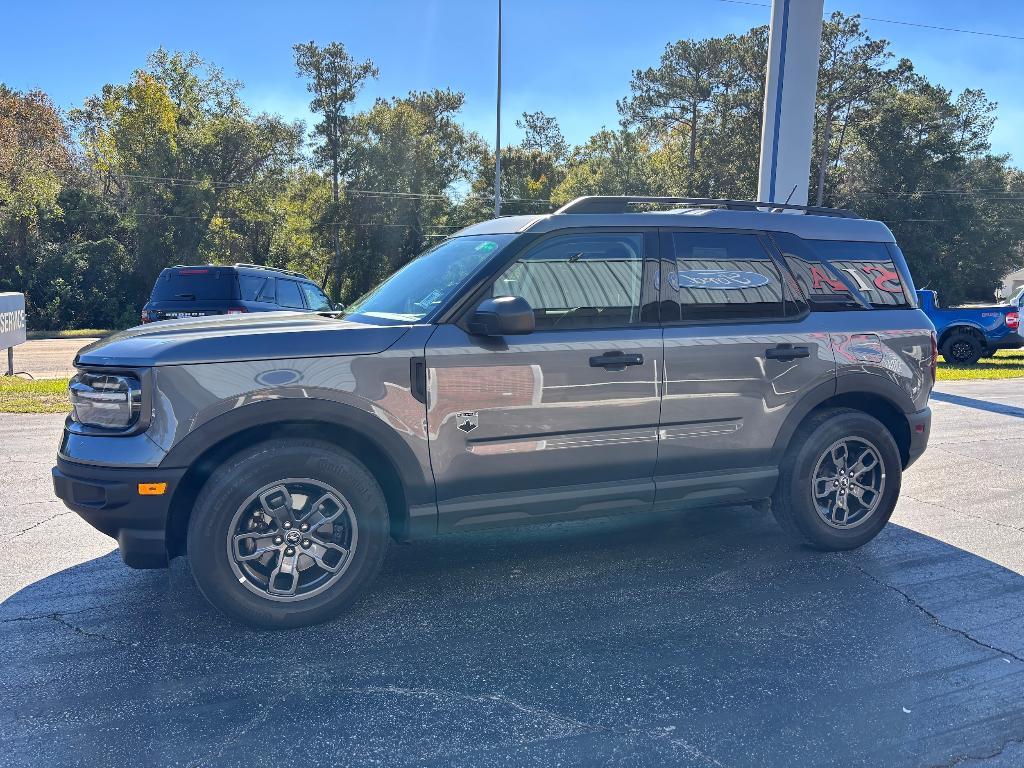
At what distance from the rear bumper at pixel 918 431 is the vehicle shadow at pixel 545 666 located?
0.72 meters

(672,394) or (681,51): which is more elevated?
(681,51)

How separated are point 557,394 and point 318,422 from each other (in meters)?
1.21

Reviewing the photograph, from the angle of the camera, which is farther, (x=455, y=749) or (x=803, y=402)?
(x=803, y=402)

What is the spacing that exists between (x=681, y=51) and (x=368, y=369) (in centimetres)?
5051

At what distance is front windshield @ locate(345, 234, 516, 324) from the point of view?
13.4ft

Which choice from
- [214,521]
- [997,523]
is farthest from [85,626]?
[997,523]

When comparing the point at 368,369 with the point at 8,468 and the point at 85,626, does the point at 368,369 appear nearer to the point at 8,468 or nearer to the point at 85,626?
the point at 85,626

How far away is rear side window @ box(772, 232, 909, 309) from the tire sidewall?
75cm

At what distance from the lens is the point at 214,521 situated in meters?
3.47

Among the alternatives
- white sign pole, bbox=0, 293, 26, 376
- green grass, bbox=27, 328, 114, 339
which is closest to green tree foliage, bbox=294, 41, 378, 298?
green grass, bbox=27, 328, 114, 339

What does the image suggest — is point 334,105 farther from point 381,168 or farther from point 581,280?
point 581,280

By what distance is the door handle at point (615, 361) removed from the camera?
402 centimetres

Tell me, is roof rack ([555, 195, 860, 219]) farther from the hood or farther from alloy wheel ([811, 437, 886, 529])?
alloy wheel ([811, 437, 886, 529])

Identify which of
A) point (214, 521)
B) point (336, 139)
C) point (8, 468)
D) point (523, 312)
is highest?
point (336, 139)
